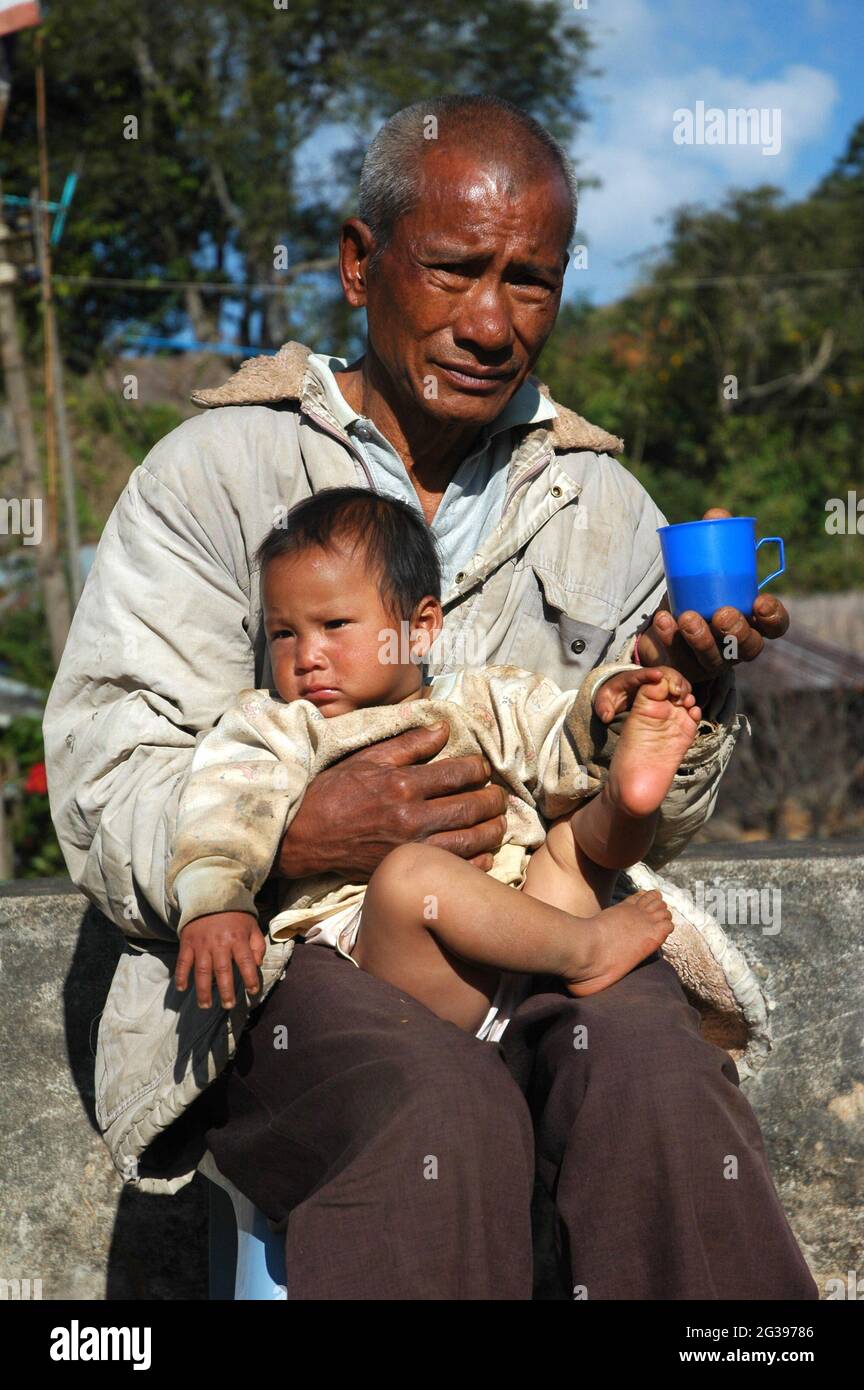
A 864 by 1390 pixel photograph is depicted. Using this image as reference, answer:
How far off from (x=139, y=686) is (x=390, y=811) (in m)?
0.56

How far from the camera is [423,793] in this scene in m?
2.39

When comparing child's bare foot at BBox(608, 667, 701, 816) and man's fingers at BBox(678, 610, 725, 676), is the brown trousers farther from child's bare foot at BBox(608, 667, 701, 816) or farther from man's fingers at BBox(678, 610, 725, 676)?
man's fingers at BBox(678, 610, 725, 676)

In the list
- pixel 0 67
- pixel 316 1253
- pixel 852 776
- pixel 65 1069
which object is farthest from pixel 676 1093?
pixel 0 67

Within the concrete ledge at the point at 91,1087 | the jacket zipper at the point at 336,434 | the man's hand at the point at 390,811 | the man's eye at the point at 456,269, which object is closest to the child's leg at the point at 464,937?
the man's hand at the point at 390,811

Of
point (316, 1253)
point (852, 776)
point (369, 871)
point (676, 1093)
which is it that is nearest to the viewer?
point (316, 1253)

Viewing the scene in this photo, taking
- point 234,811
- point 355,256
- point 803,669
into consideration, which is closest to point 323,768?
point 234,811

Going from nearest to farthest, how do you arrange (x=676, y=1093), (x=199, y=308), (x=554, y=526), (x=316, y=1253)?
1. (x=316, y=1253)
2. (x=676, y=1093)
3. (x=554, y=526)
4. (x=199, y=308)

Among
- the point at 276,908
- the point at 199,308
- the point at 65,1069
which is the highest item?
the point at 199,308

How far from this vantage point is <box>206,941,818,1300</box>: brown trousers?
193 centimetres

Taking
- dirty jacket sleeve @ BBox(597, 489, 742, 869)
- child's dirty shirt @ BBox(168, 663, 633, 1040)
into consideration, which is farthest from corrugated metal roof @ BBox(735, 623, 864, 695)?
child's dirty shirt @ BBox(168, 663, 633, 1040)

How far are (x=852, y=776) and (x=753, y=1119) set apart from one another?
6.28 metres

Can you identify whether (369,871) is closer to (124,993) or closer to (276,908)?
(276,908)

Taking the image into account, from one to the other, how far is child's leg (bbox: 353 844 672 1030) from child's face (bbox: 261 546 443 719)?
36 centimetres

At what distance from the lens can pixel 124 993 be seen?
2.47 metres
